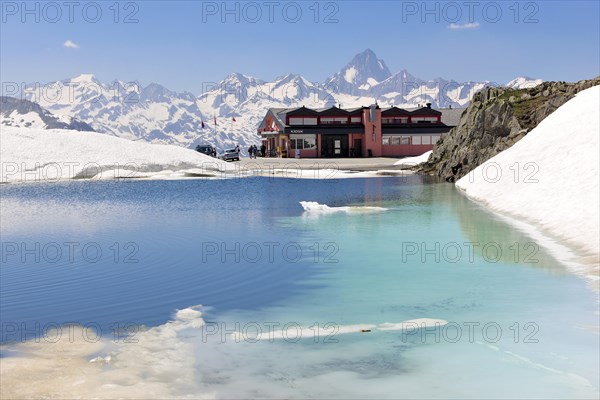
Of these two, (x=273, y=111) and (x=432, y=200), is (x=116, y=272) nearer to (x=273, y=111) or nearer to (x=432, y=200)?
(x=432, y=200)

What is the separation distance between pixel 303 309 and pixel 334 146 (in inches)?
3643

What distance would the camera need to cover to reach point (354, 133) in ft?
351

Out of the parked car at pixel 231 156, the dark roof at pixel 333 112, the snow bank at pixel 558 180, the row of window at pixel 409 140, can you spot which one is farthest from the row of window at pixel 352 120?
the snow bank at pixel 558 180

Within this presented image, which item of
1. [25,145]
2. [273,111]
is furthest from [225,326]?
[273,111]

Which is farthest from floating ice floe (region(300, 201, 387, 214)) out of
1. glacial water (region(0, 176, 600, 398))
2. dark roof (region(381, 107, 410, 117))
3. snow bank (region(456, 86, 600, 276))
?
dark roof (region(381, 107, 410, 117))

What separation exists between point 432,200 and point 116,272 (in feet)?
87.1

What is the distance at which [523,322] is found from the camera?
13820 mm

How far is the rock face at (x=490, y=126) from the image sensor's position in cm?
5984

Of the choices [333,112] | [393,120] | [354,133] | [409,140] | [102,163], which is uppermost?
[333,112]

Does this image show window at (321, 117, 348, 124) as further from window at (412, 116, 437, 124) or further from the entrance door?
window at (412, 116, 437, 124)

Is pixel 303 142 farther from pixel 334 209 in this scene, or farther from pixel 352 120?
pixel 334 209

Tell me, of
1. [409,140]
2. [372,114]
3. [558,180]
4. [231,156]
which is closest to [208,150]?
[231,156]

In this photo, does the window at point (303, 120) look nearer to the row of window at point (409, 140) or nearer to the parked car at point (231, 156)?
the row of window at point (409, 140)

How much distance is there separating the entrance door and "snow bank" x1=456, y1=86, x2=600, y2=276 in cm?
5746
